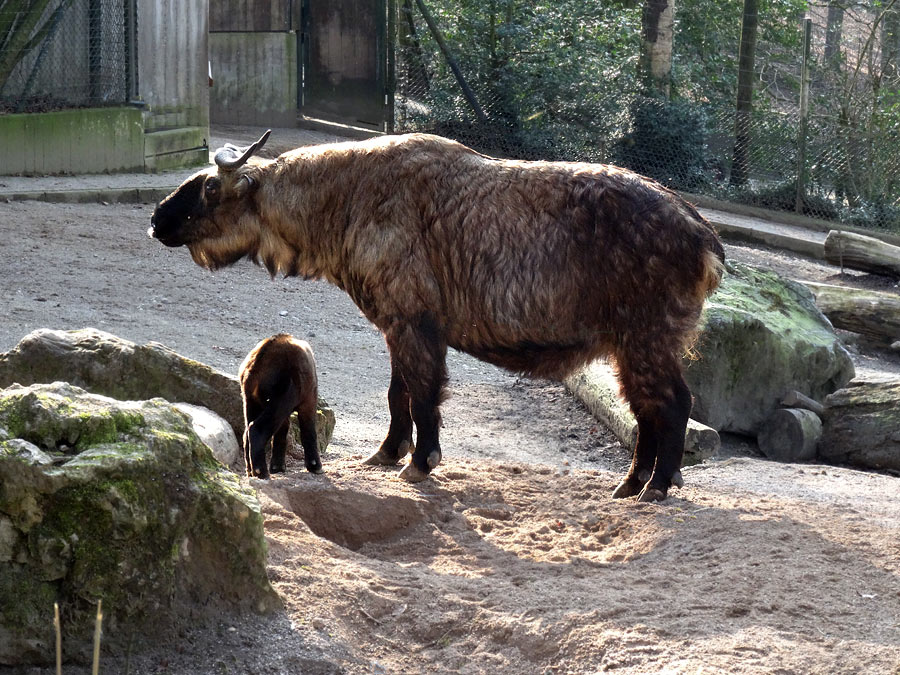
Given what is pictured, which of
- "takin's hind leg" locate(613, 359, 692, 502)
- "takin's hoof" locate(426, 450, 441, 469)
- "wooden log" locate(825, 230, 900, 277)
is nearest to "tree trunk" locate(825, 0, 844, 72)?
"wooden log" locate(825, 230, 900, 277)

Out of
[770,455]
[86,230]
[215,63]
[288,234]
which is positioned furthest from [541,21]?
[288,234]

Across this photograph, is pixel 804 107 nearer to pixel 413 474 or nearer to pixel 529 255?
pixel 529 255

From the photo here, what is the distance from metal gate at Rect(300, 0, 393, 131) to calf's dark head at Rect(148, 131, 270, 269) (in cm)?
1147

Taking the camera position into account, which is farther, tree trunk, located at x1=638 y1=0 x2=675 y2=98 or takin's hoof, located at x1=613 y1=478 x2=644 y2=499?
tree trunk, located at x1=638 y1=0 x2=675 y2=98

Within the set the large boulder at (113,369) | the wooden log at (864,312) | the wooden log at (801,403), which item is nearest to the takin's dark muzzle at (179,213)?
the large boulder at (113,369)

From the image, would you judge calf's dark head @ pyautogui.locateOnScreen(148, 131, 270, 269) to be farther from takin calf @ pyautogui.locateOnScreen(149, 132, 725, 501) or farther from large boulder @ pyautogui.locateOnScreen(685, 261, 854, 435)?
large boulder @ pyautogui.locateOnScreen(685, 261, 854, 435)

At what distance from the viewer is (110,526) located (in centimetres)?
329

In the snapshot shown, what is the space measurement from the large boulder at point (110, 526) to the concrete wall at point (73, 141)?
31.0 feet

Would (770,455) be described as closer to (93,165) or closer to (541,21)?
(93,165)

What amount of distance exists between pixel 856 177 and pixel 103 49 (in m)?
9.32

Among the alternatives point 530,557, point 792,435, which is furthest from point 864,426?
point 530,557

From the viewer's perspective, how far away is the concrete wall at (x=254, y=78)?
18.3m

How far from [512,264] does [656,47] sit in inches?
441

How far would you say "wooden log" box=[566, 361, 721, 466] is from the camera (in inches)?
274
